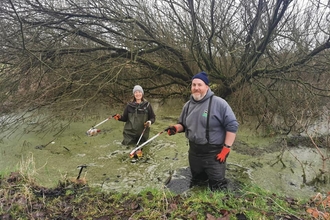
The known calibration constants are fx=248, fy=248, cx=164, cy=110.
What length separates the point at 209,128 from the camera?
11.0ft

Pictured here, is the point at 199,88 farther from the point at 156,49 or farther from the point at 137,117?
the point at 156,49

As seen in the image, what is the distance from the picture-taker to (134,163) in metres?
4.79

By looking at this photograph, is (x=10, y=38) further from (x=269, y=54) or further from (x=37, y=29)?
(x=269, y=54)

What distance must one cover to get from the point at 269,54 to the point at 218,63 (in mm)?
1542

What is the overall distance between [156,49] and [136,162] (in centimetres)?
389

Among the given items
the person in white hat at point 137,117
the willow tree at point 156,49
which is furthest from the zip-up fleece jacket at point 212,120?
the willow tree at point 156,49

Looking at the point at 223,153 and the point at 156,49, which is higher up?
the point at 156,49

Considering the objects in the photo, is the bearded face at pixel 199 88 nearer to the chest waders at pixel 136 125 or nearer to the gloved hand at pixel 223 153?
the gloved hand at pixel 223 153

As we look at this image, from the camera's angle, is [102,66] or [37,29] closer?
[37,29]

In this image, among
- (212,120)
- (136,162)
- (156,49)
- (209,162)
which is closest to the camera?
(212,120)

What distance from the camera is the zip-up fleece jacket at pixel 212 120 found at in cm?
327

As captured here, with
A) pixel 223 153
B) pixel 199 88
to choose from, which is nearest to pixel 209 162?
pixel 223 153

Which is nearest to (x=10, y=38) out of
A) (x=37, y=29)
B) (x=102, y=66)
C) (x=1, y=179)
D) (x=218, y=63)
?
(x=37, y=29)

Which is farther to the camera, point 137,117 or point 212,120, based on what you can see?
point 137,117
